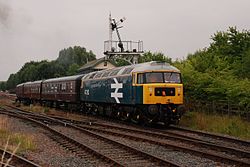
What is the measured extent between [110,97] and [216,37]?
55.6ft

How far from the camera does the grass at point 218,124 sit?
608 inches

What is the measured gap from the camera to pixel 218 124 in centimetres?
1689

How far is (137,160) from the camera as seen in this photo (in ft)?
31.5

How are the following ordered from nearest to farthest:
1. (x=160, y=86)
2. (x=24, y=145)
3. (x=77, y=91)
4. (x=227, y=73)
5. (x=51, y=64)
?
(x=24, y=145), (x=160, y=86), (x=227, y=73), (x=77, y=91), (x=51, y=64)

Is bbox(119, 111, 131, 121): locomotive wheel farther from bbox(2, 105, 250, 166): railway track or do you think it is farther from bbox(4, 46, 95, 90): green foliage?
bbox(4, 46, 95, 90): green foliage

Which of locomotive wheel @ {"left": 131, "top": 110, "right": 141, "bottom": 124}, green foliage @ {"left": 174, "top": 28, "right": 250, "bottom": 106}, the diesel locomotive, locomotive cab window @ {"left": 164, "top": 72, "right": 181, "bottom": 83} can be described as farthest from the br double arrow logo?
green foliage @ {"left": 174, "top": 28, "right": 250, "bottom": 106}

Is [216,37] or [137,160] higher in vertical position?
[216,37]

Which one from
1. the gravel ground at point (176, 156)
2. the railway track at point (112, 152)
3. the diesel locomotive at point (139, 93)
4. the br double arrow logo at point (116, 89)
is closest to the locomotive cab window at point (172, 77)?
the diesel locomotive at point (139, 93)

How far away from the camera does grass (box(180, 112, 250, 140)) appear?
50.7ft

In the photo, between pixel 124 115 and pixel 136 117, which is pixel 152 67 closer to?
pixel 136 117

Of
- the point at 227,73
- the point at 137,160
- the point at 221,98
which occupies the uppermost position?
the point at 227,73

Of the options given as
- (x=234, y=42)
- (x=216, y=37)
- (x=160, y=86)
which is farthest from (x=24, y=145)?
(x=216, y=37)

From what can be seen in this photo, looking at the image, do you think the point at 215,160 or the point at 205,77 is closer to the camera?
the point at 215,160

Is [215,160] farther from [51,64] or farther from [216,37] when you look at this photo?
[51,64]
